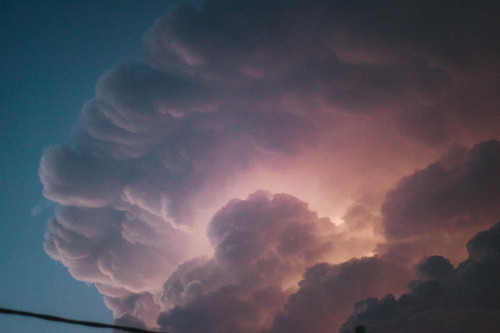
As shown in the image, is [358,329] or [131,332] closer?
[131,332]

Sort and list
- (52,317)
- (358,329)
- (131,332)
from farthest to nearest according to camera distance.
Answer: (358,329)
(131,332)
(52,317)

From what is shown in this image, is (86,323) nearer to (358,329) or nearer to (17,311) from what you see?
(17,311)

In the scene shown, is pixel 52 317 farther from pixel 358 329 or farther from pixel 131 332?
pixel 358 329

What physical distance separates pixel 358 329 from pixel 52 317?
24.7 feet

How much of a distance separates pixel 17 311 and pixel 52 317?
615 mm

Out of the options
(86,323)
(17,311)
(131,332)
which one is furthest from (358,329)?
(17,311)

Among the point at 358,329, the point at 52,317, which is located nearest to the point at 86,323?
the point at 52,317

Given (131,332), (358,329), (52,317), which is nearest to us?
(52,317)

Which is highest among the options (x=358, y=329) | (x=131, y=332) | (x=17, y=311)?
(x=17, y=311)

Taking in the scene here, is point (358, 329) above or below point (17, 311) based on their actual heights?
below

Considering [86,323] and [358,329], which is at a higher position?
[86,323]

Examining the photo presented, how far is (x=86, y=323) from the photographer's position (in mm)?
5977

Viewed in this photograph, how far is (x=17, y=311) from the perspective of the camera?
5.97 m

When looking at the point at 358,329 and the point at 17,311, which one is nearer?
the point at 17,311
